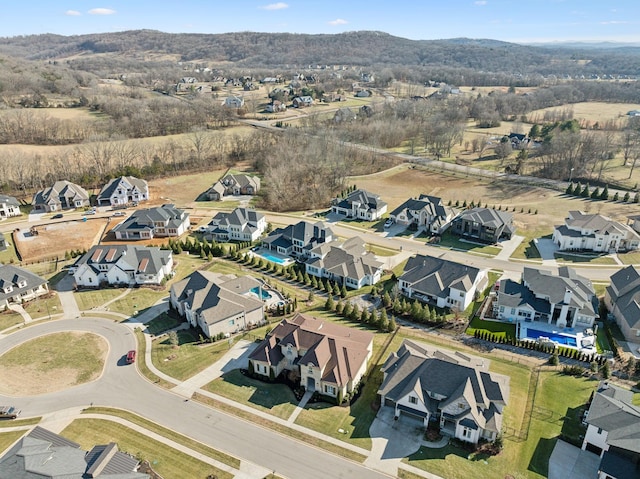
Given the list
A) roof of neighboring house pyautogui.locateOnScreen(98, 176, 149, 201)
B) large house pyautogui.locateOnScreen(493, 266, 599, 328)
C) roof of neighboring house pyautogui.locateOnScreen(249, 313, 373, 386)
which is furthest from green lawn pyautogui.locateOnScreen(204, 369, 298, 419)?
roof of neighboring house pyautogui.locateOnScreen(98, 176, 149, 201)

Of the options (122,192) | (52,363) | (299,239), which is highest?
(122,192)

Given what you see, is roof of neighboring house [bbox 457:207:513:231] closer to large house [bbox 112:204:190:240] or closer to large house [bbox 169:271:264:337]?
large house [bbox 169:271:264:337]

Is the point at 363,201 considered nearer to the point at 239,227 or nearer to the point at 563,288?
the point at 239,227

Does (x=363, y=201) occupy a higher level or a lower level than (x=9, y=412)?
higher

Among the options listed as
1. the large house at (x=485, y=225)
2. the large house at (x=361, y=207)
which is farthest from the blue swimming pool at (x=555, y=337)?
the large house at (x=361, y=207)

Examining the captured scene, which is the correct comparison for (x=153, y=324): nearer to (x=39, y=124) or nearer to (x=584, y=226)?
(x=584, y=226)

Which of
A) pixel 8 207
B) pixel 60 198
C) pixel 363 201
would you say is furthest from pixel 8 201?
pixel 363 201

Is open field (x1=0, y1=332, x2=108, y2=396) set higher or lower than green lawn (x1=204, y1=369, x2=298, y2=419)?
lower
